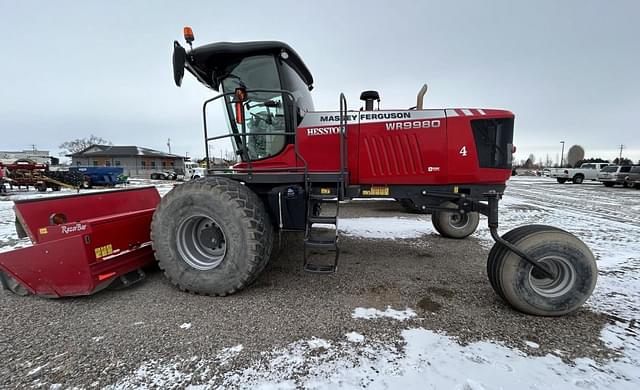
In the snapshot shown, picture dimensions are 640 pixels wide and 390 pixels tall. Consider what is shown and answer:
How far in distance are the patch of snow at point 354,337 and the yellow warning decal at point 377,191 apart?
158 centimetres

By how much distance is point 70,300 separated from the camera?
285 centimetres

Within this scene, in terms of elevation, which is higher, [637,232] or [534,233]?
[534,233]

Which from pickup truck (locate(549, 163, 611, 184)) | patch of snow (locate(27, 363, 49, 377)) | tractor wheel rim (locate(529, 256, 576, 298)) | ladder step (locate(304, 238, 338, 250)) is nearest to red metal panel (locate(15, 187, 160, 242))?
patch of snow (locate(27, 363, 49, 377))

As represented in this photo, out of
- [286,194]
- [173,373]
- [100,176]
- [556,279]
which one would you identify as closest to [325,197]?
[286,194]

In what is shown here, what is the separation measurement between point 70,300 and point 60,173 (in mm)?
21363

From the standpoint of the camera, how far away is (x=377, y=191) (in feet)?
10.9

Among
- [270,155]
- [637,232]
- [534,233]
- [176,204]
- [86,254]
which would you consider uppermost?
[270,155]

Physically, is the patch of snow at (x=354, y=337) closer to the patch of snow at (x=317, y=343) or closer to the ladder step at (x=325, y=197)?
the patch of snow at (x=317, y=343)

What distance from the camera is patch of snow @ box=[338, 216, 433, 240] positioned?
229 inches

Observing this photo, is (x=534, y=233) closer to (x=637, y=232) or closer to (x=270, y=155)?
(x=270, y=155)

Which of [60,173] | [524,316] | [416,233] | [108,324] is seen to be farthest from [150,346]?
[60,173]

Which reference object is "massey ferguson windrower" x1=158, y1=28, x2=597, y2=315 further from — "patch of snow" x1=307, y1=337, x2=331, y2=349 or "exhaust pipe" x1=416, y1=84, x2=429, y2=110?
"patch of snow" x1=307, y1=337, x2=331, y2=349

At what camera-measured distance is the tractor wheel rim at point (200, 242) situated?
3.05 meters

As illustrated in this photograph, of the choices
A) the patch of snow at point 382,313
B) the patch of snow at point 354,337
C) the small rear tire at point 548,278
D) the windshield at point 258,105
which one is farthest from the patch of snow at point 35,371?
the small rear tire at point 548,278
